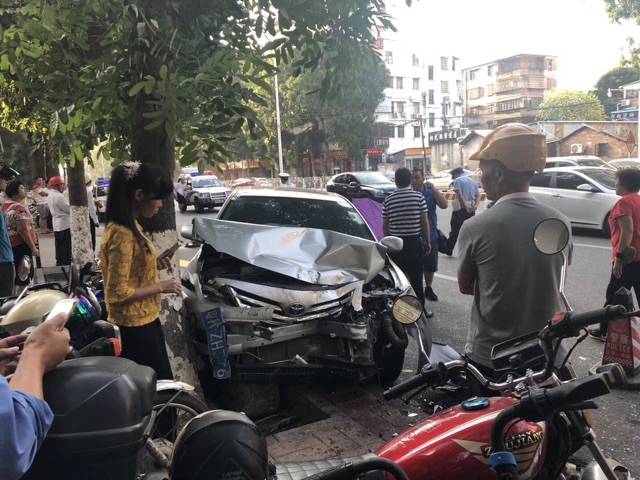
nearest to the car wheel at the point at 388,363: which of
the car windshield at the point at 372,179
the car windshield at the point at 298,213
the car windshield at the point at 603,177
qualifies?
the car windshield at the point at 298,213

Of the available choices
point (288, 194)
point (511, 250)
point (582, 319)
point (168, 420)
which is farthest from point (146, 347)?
point (288, 194)

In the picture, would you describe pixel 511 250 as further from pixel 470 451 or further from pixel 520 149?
pixel 470 451

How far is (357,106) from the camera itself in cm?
3981

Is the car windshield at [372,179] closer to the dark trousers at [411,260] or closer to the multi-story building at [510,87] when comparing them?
the dark trousers at [411,260]

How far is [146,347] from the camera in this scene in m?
3.18

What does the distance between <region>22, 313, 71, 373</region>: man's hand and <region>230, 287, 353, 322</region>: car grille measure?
250cm

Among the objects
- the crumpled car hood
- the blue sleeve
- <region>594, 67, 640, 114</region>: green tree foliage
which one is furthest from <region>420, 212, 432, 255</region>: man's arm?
<region>594, 67, 640, 114</region>: green tree foliage

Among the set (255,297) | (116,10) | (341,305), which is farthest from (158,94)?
(341,305)

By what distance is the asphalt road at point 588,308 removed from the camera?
3.57 metres

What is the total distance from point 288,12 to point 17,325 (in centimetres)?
227

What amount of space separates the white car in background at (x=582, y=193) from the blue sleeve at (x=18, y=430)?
11.9 m

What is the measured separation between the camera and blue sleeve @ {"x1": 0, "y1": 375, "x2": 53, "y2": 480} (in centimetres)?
115

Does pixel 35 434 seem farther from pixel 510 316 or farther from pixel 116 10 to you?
pixel 116 10

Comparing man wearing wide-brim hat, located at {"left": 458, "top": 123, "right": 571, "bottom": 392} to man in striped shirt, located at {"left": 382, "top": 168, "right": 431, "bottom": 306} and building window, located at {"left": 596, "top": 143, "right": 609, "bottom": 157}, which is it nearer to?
man in striped shirt, located at {"left": 382, "top": 168, "right": 431, "bottom": 306}
